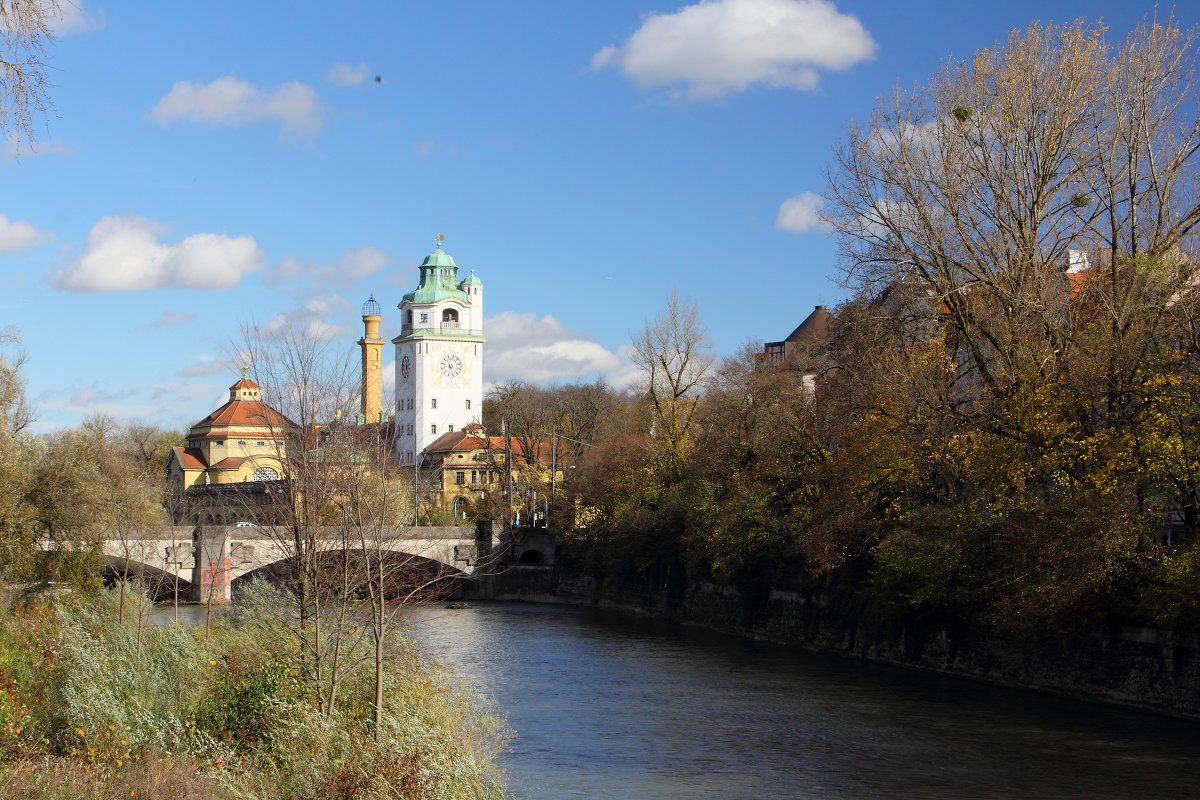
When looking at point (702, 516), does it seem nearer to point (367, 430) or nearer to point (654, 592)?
point (654, 592)

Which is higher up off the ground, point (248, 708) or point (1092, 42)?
point (1092, 42)

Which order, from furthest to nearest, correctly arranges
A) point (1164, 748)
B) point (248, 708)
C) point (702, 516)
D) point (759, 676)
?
point (702, 516)
point (759, 676)
point (1164, 748)
point (248, 708)

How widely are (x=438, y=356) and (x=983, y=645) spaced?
92781 millimetres

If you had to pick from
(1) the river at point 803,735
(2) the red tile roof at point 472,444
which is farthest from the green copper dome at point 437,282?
(1) the river at point 803,735

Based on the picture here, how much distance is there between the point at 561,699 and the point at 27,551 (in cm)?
1348

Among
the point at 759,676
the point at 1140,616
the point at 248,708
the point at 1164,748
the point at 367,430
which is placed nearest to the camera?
the point at 248,708

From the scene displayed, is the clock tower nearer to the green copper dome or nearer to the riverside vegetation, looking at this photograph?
the green copper dome

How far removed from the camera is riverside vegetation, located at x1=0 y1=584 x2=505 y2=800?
41.2ft

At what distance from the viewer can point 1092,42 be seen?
30453 mm

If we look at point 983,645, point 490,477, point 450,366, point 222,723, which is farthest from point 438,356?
point 222,723

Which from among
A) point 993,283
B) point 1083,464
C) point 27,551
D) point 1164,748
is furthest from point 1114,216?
point 27,551

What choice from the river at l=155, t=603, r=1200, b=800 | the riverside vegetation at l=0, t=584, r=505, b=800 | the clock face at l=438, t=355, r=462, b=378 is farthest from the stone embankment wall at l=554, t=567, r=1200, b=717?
the clock face at l=438, t=355, r=462, b=378

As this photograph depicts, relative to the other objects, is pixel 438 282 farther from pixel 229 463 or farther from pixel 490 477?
pixel 490 477

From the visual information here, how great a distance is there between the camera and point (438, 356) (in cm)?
12088
